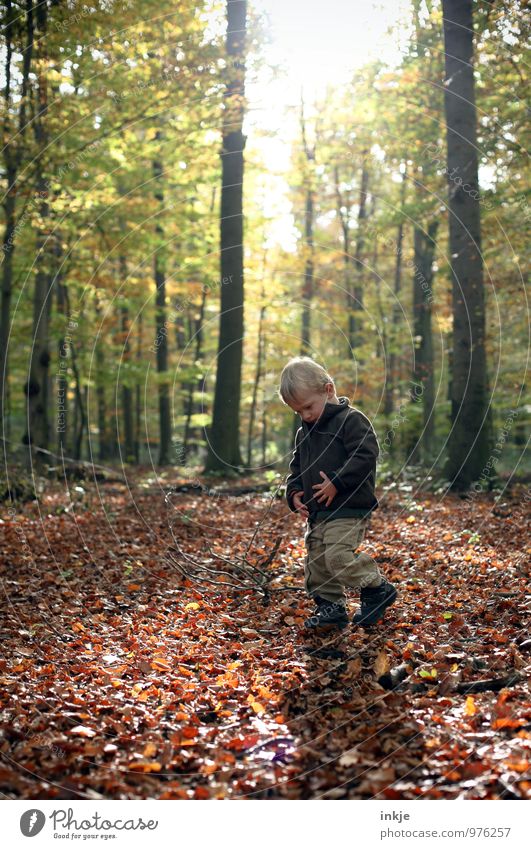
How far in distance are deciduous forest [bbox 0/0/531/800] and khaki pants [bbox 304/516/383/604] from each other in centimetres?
37

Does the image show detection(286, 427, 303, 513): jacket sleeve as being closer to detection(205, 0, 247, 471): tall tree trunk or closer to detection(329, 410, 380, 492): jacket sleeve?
detection(329, 410, 380, 492): jacket sleeve

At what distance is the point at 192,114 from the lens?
513 inches

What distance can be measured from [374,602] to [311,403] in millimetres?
1571

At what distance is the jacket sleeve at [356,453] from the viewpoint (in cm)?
484

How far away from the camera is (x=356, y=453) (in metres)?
4.87

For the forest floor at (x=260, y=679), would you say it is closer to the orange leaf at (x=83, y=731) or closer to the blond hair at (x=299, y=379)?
the orange leaf at (x=83, y=731)

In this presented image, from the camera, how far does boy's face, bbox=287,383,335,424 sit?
4961 mm

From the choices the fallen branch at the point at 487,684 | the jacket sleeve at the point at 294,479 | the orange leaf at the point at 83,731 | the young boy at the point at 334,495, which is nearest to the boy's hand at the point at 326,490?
the young boy at the point at 334,495

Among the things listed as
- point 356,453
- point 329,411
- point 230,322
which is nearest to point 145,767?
point 356,453

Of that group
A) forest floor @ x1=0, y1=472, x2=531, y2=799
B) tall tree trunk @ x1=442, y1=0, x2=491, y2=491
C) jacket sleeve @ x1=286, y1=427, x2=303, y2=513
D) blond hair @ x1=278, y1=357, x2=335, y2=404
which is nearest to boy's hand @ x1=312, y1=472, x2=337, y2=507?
jacket sleeve @ x1=286, y1=427, x2=303, y2=513

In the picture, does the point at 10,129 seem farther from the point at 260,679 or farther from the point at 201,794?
the point at 201,794

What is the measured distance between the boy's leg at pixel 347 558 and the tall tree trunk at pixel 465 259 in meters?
5.81
